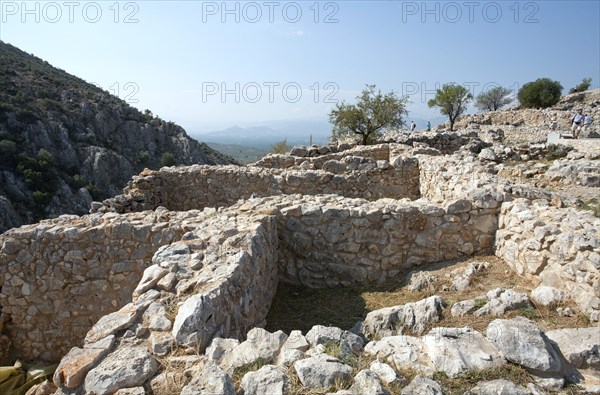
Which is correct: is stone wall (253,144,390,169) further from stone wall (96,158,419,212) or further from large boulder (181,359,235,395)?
large boulder (181,359,235,395)

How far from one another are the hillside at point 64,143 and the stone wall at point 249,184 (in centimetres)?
1974

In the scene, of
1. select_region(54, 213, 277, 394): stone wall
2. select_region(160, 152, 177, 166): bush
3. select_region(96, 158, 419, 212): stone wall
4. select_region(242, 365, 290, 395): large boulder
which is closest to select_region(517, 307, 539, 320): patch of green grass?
select_region(242, 365, 290, 395): large boulder

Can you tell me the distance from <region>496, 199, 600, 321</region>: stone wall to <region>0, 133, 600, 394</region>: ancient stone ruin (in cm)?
2

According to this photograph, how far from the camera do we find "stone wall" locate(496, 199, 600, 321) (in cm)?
388

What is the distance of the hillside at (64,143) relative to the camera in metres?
30.5

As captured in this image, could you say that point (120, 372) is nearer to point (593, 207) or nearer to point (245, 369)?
point (245, 369)

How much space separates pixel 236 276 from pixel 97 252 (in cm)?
271

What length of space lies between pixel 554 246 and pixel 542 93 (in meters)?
39.6

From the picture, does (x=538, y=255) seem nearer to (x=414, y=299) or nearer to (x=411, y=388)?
(x=414, y=299)

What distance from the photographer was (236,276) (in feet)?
12.7

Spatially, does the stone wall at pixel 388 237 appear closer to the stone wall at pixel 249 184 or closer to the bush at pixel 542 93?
the stone wall at pixel 249 184

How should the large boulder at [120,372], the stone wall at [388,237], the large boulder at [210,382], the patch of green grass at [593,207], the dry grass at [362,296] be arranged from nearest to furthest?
the large boulder at [210,382] → the large boulder at [120,372] → the dry grass at [362,296] → the stone wall at [388,237] → the patch of green grass at [593,207]

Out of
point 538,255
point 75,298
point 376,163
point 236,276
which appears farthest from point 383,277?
point 376,163

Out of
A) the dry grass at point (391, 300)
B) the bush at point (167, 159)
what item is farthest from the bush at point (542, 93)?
the bush at point (167, 159)
